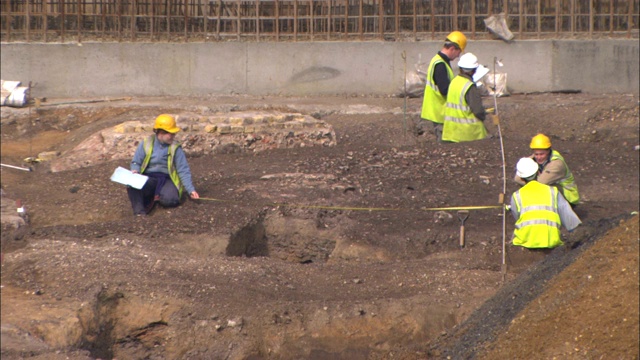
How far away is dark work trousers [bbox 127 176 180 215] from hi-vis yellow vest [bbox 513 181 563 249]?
3.82m

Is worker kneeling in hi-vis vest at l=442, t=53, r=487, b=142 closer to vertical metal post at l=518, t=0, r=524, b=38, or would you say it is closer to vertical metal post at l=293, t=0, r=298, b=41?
vertical metal post at l=518, t=0, r=524, b=38

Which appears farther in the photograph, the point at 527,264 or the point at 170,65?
the point at 170,65

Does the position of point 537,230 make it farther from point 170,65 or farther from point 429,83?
point 170,65

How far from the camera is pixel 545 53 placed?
16172 mm

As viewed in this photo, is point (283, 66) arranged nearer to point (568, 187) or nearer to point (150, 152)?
point (150, 152)

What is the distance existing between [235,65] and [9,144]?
410 cm

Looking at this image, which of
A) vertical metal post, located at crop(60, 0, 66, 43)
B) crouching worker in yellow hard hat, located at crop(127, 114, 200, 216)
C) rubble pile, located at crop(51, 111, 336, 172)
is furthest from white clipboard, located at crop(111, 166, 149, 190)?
vertical metal post, located at crop(60, 0, 66, 43)

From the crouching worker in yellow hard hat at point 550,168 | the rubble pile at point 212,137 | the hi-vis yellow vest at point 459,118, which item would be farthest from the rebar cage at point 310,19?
the crouching worker in yellow hard hat at point 550,168

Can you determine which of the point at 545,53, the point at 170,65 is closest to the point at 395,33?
the point at 545,53

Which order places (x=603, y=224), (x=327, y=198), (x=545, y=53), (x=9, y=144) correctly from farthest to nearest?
(x=545, y=53) → (x=9, y=144) → (x=327, y=198) → (x=603, y=224)

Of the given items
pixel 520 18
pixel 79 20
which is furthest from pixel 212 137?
pixel 520 18

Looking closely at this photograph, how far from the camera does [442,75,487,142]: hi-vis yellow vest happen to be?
11.3 metres

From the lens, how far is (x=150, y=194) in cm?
1027

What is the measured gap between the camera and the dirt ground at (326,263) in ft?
21.1
